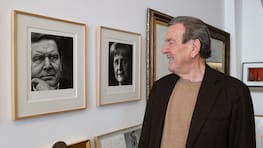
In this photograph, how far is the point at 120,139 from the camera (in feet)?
6.56

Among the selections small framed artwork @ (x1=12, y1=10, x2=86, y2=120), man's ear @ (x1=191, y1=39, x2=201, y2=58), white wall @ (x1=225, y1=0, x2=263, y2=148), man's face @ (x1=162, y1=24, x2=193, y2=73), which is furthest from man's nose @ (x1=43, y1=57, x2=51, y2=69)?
white wall @ (x1=225, y1=0, x2=263, y2=148)

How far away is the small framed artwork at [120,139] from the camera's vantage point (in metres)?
1.86

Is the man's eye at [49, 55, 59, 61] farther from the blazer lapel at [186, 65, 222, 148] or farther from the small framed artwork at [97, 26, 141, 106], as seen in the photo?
the blazer lapel at [186, 65, 222, 148]

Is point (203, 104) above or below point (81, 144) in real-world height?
above

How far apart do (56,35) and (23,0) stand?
0.24 metres

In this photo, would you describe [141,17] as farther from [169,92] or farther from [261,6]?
[261,6]

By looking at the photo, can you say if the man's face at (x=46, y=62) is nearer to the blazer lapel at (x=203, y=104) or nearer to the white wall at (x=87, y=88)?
the white wall at (x=87, y=88)

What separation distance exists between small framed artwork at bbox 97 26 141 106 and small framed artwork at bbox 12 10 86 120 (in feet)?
0.51

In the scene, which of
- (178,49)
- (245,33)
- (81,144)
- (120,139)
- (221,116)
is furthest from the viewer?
(245,33)

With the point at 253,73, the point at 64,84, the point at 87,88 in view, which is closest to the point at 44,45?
the point at 64,84

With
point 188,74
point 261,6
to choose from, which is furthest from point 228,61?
point 188,74

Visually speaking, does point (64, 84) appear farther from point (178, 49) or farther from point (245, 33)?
point (245, 33)

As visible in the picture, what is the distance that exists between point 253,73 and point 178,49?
8.52 feet

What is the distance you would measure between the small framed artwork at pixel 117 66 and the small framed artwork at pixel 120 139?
0.20 meters
